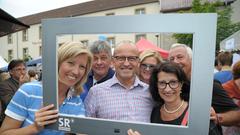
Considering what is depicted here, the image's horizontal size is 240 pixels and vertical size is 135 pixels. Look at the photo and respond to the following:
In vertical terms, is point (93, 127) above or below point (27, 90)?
below

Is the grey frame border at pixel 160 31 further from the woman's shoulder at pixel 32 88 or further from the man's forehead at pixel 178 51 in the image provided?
the woman's shoulder at pixel 32 88

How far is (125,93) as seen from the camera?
1395 millimetres

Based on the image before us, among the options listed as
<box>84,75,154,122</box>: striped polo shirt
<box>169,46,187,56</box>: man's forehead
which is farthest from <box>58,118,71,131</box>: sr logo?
<box>169,46,187,56</box>: man's forehead

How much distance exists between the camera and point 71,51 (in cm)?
140

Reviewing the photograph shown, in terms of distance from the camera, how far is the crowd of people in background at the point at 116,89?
135 cm

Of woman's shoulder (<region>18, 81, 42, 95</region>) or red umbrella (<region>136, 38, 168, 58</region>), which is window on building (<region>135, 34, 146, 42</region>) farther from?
woman's shoulder (<region>18, 81, 42, 95</region>)

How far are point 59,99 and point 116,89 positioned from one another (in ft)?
1.05

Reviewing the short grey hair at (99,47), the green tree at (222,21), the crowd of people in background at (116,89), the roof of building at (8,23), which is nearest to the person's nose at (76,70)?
the crowd of people in background at (116,89)

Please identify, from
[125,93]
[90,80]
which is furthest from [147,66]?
[90,80]

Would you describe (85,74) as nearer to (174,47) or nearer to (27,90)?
(27,90)

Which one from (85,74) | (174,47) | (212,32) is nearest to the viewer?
(212,32)

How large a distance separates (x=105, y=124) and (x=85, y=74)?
29 centimetres

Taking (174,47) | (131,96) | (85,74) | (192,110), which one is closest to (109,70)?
(85,74)

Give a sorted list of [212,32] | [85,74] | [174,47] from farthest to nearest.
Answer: [85,74] < [174,47] < [212,32]
